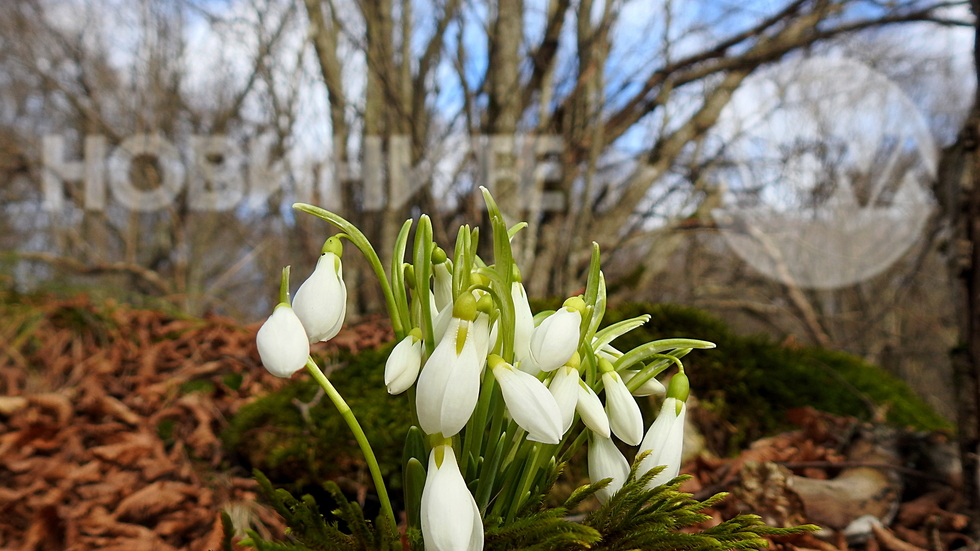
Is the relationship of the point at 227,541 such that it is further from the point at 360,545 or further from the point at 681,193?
the point at 681,193

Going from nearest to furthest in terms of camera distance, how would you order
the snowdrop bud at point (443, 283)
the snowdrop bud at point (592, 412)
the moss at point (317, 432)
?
1. the snowdrop bud at point (592, 412)
2. the snowdrop bud at point (443, 283)
3. the moss at point (317, 432)

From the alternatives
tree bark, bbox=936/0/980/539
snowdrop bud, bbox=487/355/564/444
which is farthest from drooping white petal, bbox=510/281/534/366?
tree bark, bbox=936/0/980/539

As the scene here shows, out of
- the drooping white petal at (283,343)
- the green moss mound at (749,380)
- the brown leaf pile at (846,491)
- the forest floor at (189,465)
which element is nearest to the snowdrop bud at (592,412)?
the drooping white petal at (283,343)

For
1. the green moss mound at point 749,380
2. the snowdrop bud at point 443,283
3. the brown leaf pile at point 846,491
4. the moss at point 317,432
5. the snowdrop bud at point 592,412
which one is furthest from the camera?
the green moss mound at point 749,380

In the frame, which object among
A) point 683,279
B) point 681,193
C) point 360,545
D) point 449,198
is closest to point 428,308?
point 360,545

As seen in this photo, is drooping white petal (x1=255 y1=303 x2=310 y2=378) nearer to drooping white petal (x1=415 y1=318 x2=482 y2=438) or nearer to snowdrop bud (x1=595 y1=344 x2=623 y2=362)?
drooping white petal (x1=415 y1=318 x2=482 y2=438)

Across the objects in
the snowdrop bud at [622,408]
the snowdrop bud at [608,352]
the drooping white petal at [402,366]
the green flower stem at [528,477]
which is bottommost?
the green flower stem at [528,477]

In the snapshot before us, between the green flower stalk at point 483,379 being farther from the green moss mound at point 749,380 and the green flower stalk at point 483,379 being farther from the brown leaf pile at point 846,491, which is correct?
the green moss mound at point 749,380
